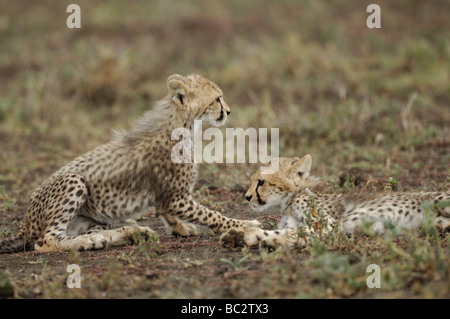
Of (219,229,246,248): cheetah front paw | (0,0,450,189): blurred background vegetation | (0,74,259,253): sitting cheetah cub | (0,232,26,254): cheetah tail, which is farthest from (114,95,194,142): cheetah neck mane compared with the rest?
(0,0,450,189): blurred background vegetation

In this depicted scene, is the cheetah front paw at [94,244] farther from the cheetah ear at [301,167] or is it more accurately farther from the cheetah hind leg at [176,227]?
the cheetah ear at [301,167]

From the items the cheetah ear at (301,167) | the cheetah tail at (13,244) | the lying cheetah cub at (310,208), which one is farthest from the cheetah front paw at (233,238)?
the cheetah tail at (13,244)

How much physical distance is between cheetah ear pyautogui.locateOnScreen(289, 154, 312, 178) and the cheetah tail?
2.22 m

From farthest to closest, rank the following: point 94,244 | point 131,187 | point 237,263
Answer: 1. point 131,187
2. point 94,244
3. point 237,263

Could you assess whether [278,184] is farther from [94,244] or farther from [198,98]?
[94,244]

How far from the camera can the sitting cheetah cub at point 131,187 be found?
493 cm

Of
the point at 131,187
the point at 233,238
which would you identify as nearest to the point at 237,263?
the point at 233,238

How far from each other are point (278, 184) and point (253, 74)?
649 centimetres

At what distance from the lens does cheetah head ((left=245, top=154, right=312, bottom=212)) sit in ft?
16.0

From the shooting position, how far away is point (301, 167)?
16.0 ft

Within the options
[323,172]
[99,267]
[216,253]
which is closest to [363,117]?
[323,172]

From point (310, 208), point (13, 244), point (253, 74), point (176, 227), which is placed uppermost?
point (253, 74)
